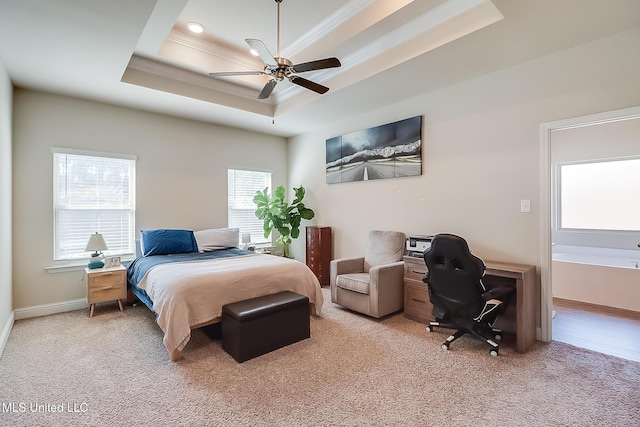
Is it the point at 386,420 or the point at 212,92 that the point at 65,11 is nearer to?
the point at 212,92

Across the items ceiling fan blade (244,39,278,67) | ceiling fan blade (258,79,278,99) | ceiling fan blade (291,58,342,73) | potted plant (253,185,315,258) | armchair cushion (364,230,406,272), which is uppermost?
ceiling fan blade (244,39,278,67)

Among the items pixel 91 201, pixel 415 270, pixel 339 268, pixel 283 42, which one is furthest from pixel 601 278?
pixel 91 201

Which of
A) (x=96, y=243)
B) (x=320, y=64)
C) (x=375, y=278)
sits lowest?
(x=375, y=278)

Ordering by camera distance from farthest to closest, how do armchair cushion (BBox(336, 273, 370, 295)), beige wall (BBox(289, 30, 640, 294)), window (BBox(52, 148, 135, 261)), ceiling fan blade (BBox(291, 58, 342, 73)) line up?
1. window (BBox(52, 148, 135, 261))
2. armchair cushion (BBox(336, 273, 370, 295))
3. beige wall (BBox(289, 30, 640, 294))
4. ceiling fan blade (BBox(291, 58, 342, 73))

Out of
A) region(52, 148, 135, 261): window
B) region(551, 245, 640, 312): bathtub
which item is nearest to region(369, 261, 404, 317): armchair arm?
region(551, 245, 640, 312): bathtub

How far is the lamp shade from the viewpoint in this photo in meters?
3.74

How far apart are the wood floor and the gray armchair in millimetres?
1644

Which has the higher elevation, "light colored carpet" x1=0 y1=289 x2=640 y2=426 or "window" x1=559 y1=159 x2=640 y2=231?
"window" x1=559 y1=159 x2=640 y2=231

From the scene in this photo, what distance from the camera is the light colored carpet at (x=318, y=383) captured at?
187cm

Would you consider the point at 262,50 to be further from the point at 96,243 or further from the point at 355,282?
the point at 96,243

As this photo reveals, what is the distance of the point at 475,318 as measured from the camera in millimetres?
2658

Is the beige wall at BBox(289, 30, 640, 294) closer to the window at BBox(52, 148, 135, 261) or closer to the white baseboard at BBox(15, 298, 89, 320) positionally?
the window at BBox(52, 148, 135, 261)

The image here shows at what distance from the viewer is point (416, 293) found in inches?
136

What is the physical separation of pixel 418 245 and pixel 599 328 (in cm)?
204
